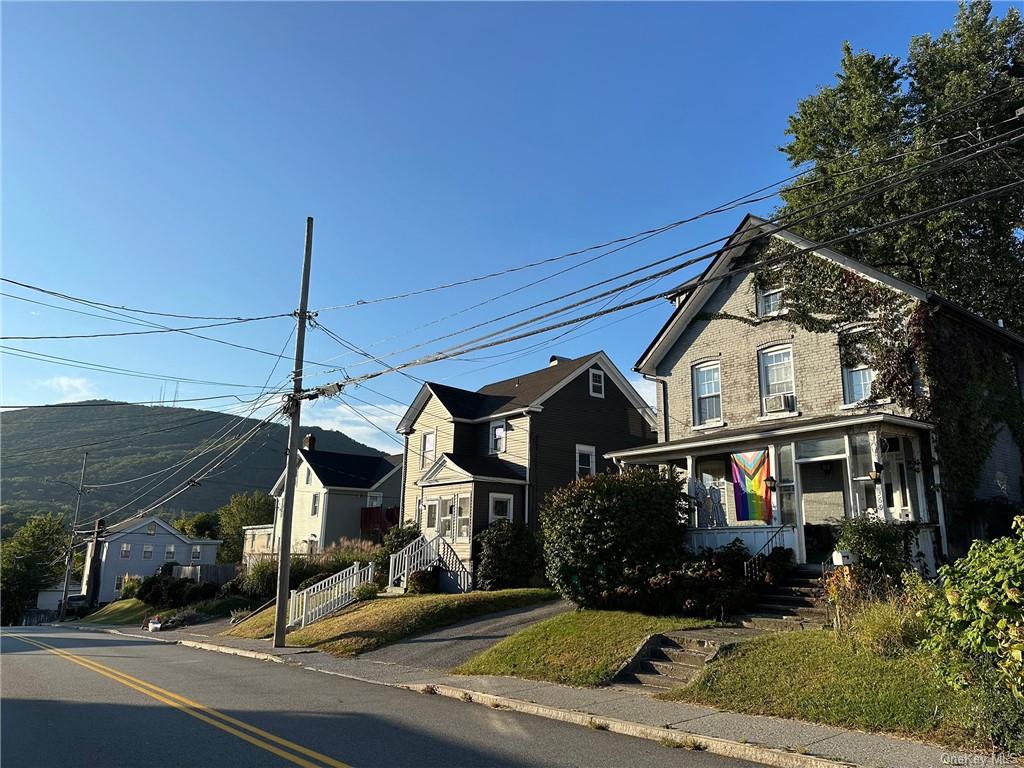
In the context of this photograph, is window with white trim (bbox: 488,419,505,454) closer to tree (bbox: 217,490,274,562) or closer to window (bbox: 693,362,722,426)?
window (bbox: 693,362,722,426)

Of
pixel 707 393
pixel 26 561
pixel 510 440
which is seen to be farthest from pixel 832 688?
pixel 26 561

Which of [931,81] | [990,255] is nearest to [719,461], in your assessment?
[990,255]

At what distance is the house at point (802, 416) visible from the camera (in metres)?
16.8

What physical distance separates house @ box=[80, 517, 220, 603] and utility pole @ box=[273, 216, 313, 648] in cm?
4683

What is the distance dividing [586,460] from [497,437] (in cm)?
417

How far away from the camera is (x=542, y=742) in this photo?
8508mm

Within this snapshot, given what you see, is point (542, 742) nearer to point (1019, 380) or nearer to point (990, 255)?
point (1019, 380)

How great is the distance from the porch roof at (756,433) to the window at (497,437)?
10452 millimetres

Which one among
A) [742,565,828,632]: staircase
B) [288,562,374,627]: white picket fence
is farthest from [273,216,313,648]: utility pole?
[742,565,828,632]: staircase

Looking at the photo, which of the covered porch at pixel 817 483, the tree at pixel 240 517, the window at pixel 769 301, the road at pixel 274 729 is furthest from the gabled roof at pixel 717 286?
the tree at pixel 240 517

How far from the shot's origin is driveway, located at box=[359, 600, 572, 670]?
1552 cm

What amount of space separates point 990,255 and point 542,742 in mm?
26001

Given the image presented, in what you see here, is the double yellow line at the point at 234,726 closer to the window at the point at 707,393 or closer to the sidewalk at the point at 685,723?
the sidewalk at the point at 685,723

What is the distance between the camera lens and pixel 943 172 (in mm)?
23688
